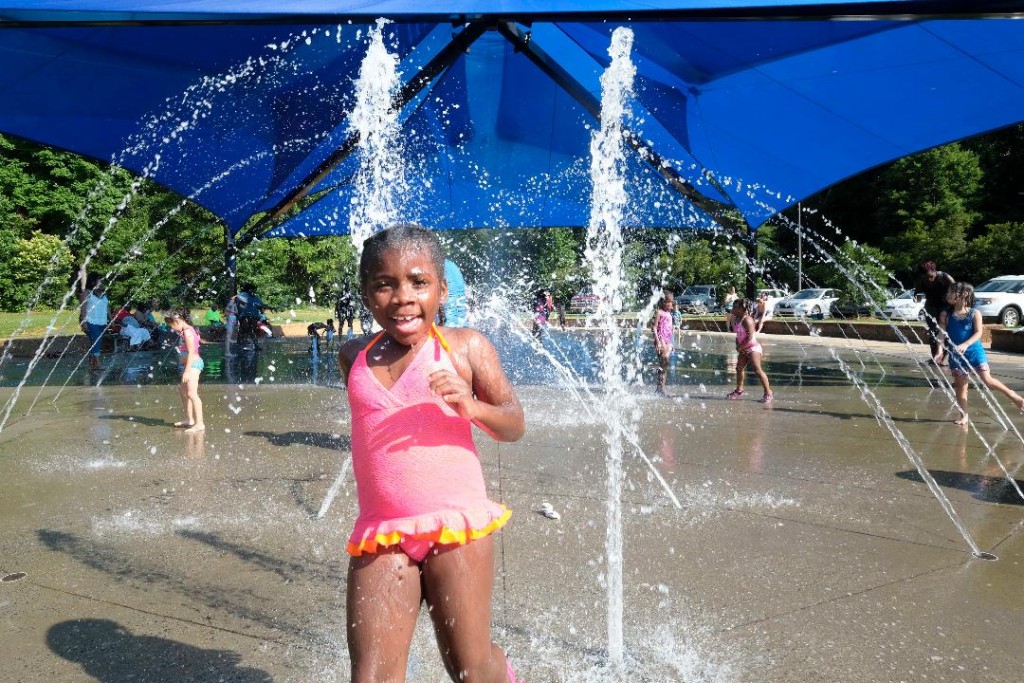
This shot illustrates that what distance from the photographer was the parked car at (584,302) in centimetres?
3269

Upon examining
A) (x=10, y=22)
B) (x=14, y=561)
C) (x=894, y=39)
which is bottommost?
(x=14, y=561)

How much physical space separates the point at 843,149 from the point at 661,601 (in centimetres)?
788

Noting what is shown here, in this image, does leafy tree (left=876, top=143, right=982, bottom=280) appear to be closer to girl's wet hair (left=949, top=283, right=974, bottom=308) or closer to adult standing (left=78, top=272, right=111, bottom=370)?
girl's wet hair (left=949, top=283, right=974, bottom=308)

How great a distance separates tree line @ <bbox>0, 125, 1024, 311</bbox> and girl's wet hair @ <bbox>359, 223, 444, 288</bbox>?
2796 centimetres

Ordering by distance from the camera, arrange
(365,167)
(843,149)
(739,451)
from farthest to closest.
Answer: (365,167) → (843,149) → (739,451)

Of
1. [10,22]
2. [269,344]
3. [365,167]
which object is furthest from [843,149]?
[269,344]

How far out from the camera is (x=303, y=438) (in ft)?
22.4

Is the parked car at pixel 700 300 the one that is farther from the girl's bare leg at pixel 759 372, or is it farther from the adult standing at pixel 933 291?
the girl's bare leg at pixel 759 372

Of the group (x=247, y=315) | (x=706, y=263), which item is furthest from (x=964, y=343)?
(x=706, y=263)

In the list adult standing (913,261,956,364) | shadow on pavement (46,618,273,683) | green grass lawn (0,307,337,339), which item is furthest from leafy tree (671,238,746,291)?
shadow on pavement (46,618,273,683)

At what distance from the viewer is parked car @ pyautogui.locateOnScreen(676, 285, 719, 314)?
38.0m

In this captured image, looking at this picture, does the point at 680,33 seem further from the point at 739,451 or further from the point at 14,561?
the point at 14,561

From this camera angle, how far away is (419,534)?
1860 mm

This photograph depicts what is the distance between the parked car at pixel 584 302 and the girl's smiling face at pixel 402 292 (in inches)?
1120
